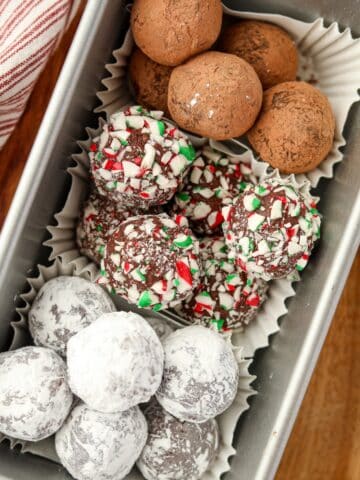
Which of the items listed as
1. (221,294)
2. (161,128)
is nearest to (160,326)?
(221,294)

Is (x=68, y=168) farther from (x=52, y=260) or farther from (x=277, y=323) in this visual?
(x=277, y=323)

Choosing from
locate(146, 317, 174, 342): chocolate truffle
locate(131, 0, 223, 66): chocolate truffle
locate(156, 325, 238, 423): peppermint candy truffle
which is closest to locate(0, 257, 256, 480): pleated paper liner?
locate(146, 317, 174, 342): chocolate truffle

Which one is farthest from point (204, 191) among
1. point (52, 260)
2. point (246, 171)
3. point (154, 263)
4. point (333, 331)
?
point (333, 331)

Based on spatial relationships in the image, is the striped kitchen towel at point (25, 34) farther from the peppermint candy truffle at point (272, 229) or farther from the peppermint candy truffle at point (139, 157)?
the peppermint candy truffle at point (272, 229)

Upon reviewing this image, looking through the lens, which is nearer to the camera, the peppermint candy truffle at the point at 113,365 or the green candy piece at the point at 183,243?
the peppermint candy truffle at the point at 113,365

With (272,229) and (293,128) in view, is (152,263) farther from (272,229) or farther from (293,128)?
(293,128)

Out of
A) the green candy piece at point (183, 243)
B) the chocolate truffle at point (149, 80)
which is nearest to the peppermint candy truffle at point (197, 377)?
the green candy piece at point (183, 243)

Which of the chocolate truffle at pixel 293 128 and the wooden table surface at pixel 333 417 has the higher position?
the chocolate truffle at pixel 293 128
